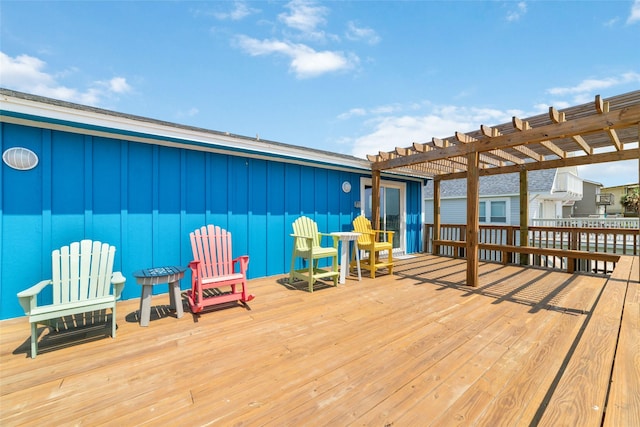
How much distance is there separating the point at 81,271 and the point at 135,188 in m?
1.30

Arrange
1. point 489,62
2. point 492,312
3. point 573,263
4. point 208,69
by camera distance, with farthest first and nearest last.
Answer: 1. point 208,69
2. point 489,62
3. point 573,263
4. point 492,312

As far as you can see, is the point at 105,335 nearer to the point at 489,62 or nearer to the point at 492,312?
the point at 492,312

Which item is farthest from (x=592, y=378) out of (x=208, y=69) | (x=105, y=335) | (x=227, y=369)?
(x=208, y=69)

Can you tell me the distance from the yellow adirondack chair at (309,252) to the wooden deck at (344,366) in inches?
27.8

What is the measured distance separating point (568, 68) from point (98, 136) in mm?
8159

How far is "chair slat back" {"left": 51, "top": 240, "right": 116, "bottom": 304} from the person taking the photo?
2.50 metres

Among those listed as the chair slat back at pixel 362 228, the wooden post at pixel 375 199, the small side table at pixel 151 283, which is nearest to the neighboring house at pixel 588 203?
the wooden post at pixel 375 199

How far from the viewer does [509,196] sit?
1100cm

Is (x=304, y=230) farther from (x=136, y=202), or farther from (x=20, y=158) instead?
(x=20, y=158)

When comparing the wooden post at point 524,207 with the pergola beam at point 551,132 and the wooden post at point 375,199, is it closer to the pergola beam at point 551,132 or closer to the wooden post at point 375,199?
the pergola beam at point 551,132

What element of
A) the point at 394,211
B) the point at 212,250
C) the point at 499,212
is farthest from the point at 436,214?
the point at 499,212

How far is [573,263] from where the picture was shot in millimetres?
4992

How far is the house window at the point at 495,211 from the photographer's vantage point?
11.3m

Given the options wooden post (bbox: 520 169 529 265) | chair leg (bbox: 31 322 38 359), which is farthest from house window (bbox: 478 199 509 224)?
chair leg (bbox: 31 322 38 359)
